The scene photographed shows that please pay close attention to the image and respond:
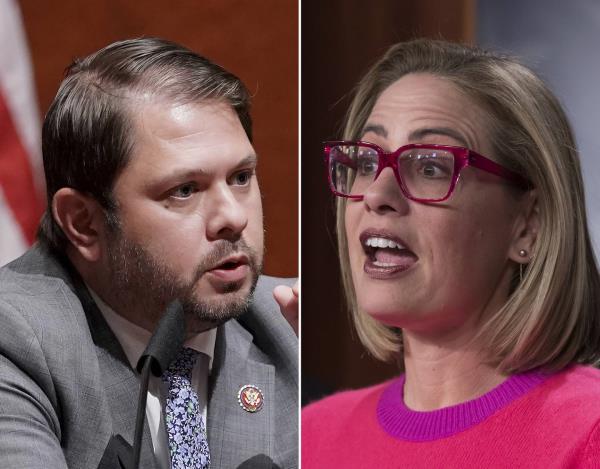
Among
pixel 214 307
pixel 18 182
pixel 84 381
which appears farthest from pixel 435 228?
pixel 18 182

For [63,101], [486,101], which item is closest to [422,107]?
[486,101]

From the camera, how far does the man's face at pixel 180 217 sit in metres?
1.70

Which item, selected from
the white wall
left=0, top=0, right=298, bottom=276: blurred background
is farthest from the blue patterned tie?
the white wall

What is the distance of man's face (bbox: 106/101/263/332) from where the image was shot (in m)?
1.70

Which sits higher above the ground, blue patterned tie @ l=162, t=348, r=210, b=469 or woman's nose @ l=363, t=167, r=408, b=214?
woman's nose @ l=363, t=167, r=408, b=214

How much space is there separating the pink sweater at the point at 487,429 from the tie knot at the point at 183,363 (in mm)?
332

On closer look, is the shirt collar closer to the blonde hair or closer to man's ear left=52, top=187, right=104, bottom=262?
man's ear left=52, top=187, right=104, bottom=262

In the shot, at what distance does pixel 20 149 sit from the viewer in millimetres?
1790

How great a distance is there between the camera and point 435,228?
5.58 ft

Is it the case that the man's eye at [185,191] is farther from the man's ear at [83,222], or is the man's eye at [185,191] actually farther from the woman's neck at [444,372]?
the woman's neck at [444,372]

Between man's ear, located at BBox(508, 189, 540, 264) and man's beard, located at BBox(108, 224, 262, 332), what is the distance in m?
0.51

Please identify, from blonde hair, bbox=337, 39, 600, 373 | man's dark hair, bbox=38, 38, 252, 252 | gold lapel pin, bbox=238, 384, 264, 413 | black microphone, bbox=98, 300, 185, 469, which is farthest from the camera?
gold lapel pin, bbox=238, 384, 264, 413

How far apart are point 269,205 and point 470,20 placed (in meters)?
0.51

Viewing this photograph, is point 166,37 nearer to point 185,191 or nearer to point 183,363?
point 185,191
